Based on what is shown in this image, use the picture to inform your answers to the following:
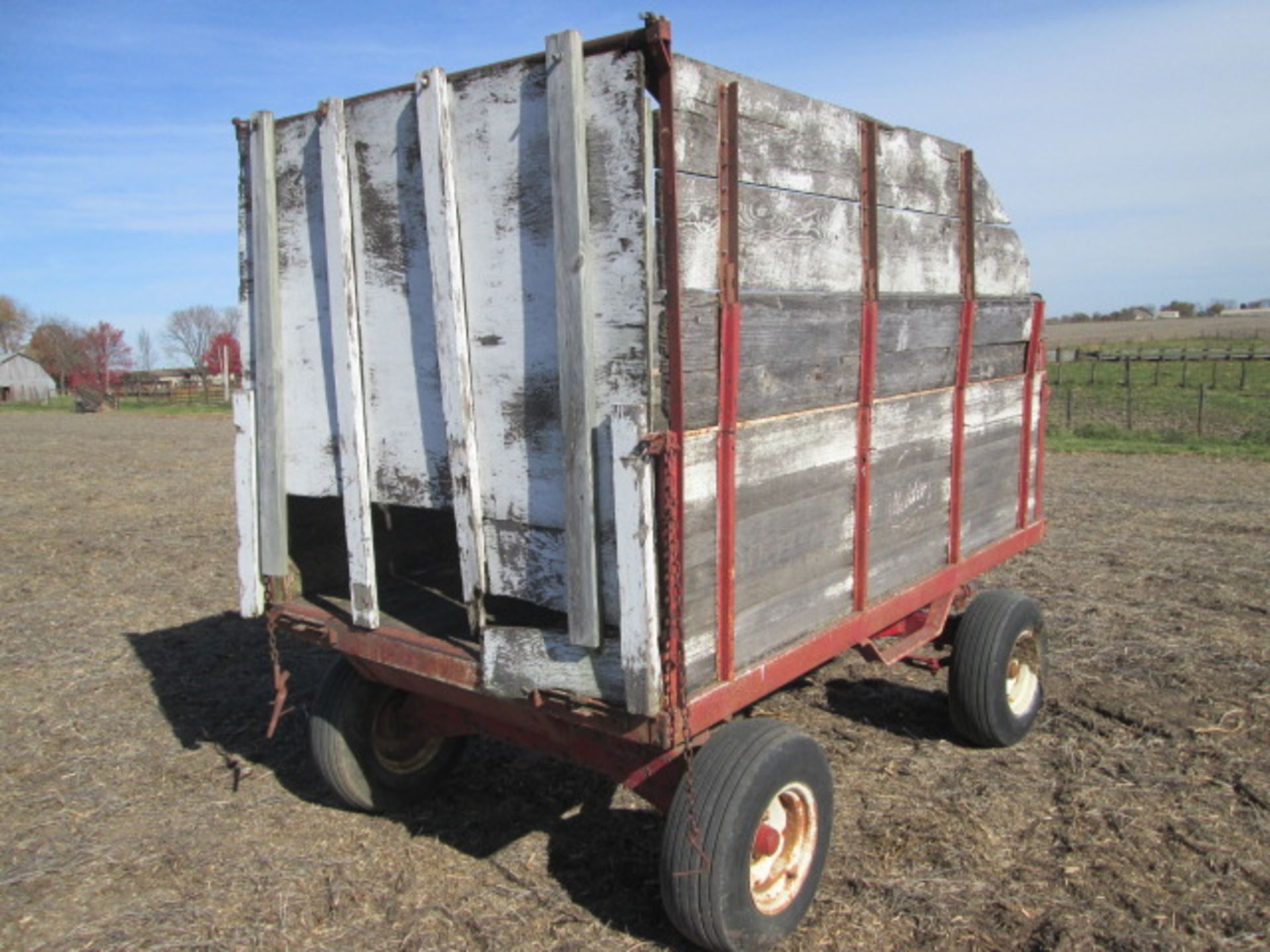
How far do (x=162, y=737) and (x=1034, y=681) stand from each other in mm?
4399

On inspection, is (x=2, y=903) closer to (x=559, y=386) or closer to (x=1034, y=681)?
(x=559, y=386)

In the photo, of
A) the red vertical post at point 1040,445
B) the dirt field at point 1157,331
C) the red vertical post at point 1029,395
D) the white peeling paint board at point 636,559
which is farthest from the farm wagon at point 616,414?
the dirt field at point 1157,331

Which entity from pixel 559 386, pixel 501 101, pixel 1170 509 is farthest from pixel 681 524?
pixel 1170 509

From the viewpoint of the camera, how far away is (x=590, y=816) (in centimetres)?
400

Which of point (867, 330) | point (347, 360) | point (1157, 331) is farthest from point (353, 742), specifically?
point (1157, 331)

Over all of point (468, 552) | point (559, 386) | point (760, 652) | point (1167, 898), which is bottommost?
point (1167, 898)

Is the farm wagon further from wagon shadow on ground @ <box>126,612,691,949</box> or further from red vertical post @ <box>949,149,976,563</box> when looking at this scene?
wagon shadow on ground @ <box>126,612,691,949</box>

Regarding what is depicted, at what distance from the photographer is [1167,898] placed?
328cm

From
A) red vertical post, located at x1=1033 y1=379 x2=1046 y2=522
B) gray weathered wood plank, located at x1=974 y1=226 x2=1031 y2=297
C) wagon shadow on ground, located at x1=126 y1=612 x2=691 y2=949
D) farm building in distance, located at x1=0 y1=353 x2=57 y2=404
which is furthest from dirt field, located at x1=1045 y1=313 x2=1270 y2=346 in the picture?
farm building in distance, located at x1=0 y1=353 x2=57 y2=404

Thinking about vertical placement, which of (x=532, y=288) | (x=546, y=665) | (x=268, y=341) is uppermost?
(x=532, y=288)

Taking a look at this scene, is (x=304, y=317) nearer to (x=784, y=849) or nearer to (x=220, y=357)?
(x=784, y=849)

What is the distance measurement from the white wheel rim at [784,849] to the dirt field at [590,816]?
195mm

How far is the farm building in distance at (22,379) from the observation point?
2741 inches

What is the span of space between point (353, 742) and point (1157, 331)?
3463 inches
